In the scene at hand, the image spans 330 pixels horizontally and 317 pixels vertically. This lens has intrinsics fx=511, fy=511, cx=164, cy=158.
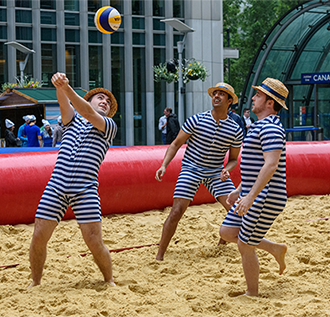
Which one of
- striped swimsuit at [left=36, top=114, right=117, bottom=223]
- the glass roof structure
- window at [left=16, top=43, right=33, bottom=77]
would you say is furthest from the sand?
window at [left=16, top=43, right=33, bottom=77]

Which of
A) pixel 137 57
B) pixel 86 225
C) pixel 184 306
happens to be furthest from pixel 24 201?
pixel 137 57

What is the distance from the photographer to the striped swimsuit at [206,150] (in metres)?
5.14

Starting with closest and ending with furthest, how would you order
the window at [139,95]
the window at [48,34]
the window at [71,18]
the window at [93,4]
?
the window at [48,34] → the window at [71,18] → the window at [93,4] → the window at [139,95]

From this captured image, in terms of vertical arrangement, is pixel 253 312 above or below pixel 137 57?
below

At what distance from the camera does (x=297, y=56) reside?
2133cm

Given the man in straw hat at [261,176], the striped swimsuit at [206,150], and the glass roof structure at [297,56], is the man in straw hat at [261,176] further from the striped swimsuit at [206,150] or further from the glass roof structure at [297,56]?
the glass roof structure at [297,56]

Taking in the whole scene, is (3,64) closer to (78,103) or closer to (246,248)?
(78,103)

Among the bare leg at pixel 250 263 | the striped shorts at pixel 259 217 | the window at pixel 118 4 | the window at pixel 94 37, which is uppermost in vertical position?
the window at pixel 118 4

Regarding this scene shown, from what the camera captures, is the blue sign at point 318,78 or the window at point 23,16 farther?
the window at point 23,16

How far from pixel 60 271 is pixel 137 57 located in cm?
A: 2289

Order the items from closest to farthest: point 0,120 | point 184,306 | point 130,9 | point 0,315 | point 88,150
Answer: point 0,315 < point 184,306 < point 88,150 < point 0,120 < point 130,9

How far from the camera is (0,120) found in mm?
20062

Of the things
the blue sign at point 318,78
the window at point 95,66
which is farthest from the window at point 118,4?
the blue sign at point 318,78

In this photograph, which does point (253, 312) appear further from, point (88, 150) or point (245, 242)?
point (88, 150)
